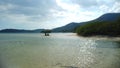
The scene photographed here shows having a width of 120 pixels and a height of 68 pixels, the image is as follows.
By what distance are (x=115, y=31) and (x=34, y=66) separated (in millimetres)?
96551

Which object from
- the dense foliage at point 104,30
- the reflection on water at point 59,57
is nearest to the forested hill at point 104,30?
the dense foliage at point 104,30

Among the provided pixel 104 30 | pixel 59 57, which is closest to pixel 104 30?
pixel 104 30

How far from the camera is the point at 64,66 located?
27672mm

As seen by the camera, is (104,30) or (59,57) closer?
(59,57)

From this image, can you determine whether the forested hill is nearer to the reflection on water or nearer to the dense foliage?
the dense foliage

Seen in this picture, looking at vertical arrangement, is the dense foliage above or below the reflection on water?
above

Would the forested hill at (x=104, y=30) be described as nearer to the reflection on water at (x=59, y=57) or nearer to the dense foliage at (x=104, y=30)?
the dense foliage at (x=104, y=30)

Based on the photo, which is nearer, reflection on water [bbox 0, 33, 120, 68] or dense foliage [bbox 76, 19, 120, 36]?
reflection on water [bbox 0, 33, 120, 68]

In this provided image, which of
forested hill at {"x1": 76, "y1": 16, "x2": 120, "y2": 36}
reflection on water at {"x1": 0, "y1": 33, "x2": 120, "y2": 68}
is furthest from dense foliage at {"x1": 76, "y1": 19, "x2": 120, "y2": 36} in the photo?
reflection on water at {"x1": 0, "y1": 33, "x2": 120, "y2": 68}

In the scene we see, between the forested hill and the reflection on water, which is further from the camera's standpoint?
the forested hill

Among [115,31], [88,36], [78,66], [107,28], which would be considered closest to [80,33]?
[88,36]

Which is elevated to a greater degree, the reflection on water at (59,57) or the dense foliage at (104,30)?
the dense foliage at (104,30)

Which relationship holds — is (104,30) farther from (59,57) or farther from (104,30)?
(59,57)

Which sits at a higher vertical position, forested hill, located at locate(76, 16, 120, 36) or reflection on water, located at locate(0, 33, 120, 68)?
forested hill, located at locate(76, 16, 120, 36)
